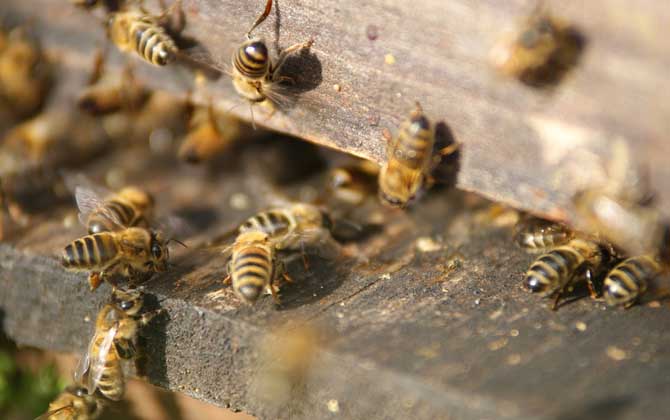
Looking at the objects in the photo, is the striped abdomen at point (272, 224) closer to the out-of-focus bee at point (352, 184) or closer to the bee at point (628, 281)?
the out-of-focus bee at point (352, 184)

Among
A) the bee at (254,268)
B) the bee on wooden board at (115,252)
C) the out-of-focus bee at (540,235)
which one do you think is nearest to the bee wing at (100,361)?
the bee on wooden board at (115,252)

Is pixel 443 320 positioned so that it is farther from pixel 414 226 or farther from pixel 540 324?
pixel 414 226

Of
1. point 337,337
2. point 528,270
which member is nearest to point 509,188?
point 528,270

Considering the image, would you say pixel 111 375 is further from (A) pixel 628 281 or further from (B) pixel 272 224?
(A) pixel 628 281

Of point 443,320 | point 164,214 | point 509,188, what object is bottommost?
point 164,214

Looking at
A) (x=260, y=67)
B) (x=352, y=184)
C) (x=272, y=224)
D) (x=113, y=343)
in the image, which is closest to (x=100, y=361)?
(x=113, y=343)

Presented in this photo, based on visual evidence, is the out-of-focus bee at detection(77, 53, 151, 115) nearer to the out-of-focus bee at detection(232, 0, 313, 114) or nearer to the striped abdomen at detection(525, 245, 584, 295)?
the out-of-focus bee at detection(232, 0, 313, 114)
